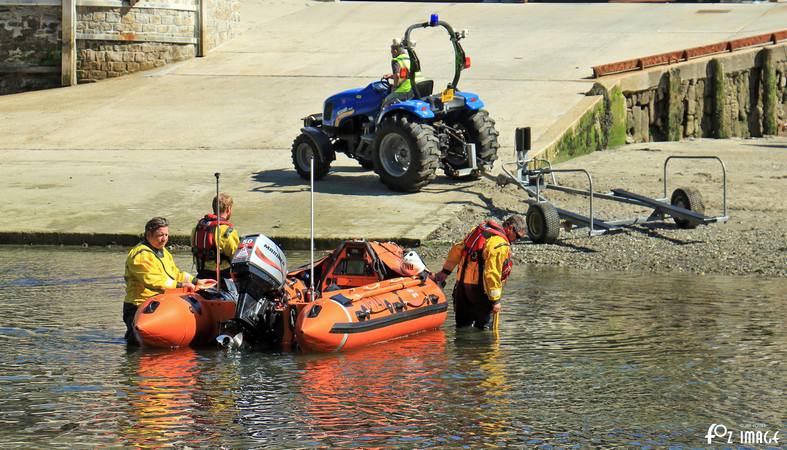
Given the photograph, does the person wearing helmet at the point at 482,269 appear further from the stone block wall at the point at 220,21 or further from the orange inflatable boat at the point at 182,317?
the stone block wall at the point at 220,21

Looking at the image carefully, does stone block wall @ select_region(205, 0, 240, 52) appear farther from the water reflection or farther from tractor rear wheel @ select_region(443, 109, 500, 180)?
the water reflection

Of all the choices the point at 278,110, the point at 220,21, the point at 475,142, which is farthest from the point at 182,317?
the point at 220,21

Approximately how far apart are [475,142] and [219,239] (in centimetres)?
865

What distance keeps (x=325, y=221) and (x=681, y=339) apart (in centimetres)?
756

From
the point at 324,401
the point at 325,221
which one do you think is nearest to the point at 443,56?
the point at 325,221

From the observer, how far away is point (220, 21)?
3388cm

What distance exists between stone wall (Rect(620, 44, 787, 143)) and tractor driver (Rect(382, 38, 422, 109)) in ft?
28.2

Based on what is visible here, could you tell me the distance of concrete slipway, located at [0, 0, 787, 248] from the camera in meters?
20.0

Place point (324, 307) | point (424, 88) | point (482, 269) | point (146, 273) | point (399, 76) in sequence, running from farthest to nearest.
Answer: point (424, 88) → point (399, 76) → point (482, 269) → point (146, 273) → point (324, 307)

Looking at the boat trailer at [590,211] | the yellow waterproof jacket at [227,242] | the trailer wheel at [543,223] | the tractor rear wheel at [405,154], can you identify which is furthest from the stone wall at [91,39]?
the yellow waterproof jacket at [227,242]

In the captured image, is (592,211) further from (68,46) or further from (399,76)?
(68,46)

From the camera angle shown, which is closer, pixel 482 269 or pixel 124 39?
pixel 482 269

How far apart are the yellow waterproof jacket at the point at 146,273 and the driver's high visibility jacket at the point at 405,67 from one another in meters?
8.37

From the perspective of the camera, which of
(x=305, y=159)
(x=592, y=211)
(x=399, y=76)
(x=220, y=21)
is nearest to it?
(x=592, y=211)
